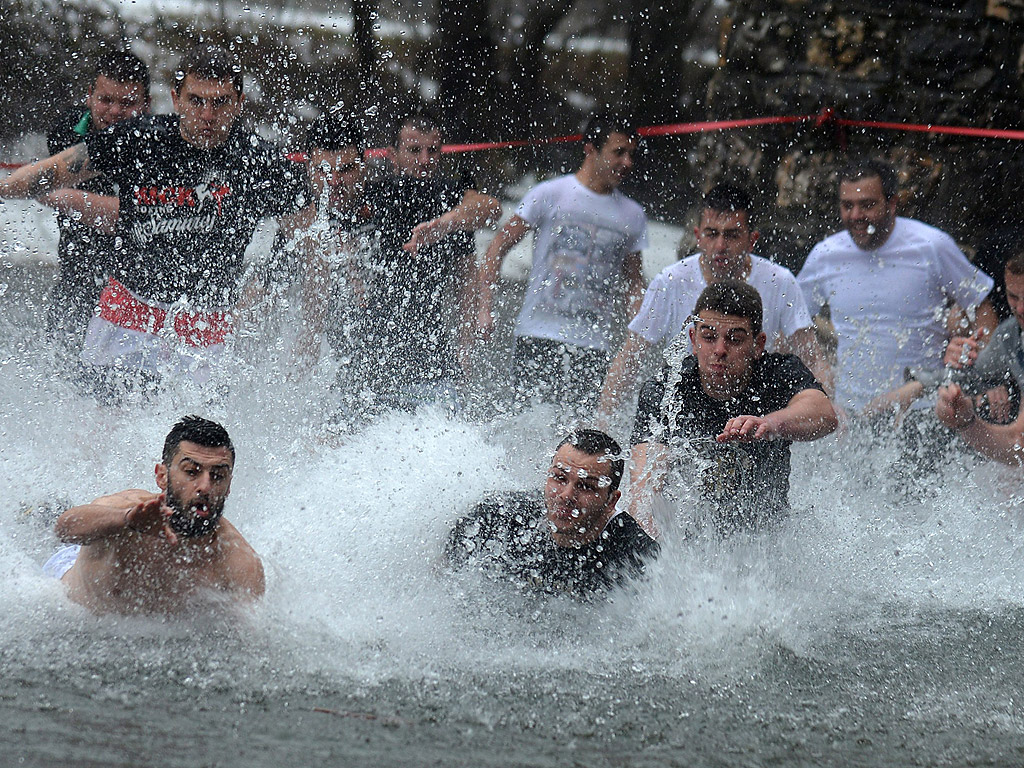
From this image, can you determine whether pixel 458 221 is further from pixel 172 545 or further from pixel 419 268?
pixel 172 545

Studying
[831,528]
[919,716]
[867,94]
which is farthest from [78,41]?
[919,716]

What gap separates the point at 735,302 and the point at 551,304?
1.37m

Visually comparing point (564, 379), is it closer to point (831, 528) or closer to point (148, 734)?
point (831, 528)

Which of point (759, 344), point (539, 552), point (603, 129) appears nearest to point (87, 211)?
point (603, 129)

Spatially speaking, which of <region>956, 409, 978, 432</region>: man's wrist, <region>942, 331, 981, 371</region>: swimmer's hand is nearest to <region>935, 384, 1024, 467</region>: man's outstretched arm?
<region>956, 409, 978, 432</region>: man's wrist

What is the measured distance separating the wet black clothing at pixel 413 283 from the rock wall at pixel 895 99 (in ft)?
9.06

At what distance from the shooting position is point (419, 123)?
5312mm

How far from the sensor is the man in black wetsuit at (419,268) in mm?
5180

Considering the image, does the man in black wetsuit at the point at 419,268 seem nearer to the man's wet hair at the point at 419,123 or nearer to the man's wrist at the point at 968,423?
the man's wet hair at the point at 419,123

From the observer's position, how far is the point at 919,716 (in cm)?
329

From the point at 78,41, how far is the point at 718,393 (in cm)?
797

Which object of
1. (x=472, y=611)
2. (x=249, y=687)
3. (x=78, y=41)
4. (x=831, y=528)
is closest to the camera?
(x=249, y=687)

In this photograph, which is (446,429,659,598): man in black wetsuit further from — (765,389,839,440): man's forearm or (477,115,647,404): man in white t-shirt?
(477,115,647,404): man in white t-shirt

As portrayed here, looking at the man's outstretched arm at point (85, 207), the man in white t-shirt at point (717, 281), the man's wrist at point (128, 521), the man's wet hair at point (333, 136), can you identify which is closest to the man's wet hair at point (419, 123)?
the man's wet hair at point (333, 136)
